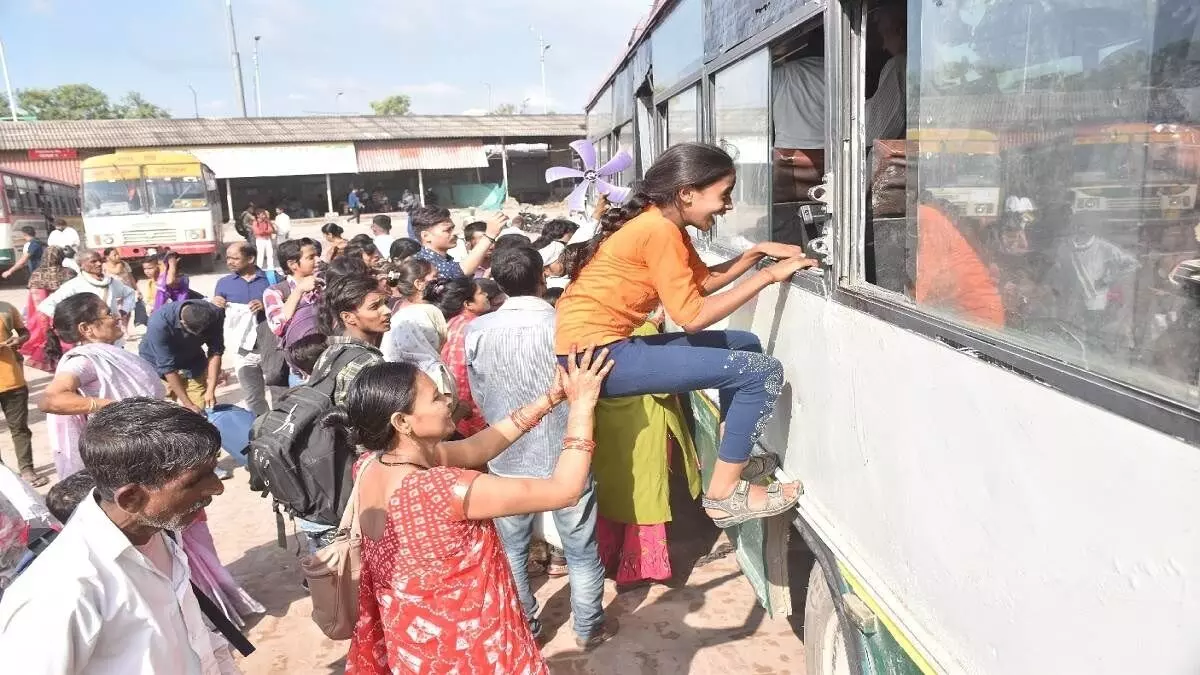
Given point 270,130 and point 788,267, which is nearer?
point 788,267

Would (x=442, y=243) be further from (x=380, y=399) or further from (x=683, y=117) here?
(x=380, y=399)

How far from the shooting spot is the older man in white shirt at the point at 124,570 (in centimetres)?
134

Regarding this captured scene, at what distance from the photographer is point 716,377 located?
2.33m

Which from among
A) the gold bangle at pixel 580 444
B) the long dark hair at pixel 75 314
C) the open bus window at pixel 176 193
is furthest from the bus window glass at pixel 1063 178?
the open bus window at pixel 176 193

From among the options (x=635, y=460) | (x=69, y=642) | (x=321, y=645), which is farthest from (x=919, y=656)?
(x=321, y=645)

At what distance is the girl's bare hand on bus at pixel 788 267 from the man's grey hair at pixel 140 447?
5.17 ft

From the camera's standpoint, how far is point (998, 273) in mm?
1503

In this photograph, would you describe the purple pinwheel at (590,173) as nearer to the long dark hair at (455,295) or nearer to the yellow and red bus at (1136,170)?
the long dark hair at (455,295)

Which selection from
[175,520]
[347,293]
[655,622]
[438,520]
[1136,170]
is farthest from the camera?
[655,622]

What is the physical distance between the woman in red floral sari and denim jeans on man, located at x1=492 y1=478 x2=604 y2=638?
1254 mm

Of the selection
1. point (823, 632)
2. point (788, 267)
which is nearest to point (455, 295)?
point (788, 267)

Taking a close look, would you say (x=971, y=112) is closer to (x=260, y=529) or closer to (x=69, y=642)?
(x=69, y=642)

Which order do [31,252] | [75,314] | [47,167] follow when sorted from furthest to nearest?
[47,167] → [31,252] → [75,314]

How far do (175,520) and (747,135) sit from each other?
2.36 meters
